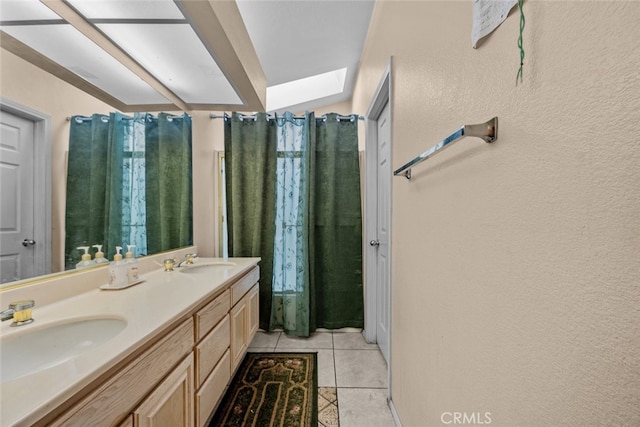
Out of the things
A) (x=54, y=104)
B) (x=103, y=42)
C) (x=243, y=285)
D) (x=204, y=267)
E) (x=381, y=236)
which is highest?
(x=103, y=42)

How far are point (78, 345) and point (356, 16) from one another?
234 centimetres

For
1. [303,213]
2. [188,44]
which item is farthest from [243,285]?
[188,44]

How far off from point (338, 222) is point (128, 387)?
1.88 meters

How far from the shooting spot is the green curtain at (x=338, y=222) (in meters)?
2.37

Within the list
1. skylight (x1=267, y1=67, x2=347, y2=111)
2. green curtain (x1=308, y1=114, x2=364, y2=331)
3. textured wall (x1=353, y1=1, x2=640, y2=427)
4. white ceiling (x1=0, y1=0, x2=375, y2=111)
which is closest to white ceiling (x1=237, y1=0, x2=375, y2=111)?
white ceiling (x1=0, y1=0, x2=375, y2=111)

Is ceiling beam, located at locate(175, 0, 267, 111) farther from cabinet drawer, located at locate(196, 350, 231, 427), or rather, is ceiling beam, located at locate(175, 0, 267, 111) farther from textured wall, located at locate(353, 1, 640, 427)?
cabinet drawer, located at locate(196, 350, 231, 427)

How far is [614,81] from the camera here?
0.35 meters

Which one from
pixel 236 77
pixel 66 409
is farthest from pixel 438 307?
pixel 236 77

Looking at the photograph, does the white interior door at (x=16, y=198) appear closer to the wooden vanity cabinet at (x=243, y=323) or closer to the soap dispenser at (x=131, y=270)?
the soap dispenser at (x=131, y=270)

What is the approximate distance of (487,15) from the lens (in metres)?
0.60

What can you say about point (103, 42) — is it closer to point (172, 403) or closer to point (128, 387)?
point (128, 387)

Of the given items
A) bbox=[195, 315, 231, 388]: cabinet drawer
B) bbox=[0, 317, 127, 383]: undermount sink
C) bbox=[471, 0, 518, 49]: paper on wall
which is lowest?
bbox=[195, 315, 231, 388]: cabinet drawer

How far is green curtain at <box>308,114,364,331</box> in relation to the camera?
2371 mm

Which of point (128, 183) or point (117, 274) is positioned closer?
point (117, 274)
